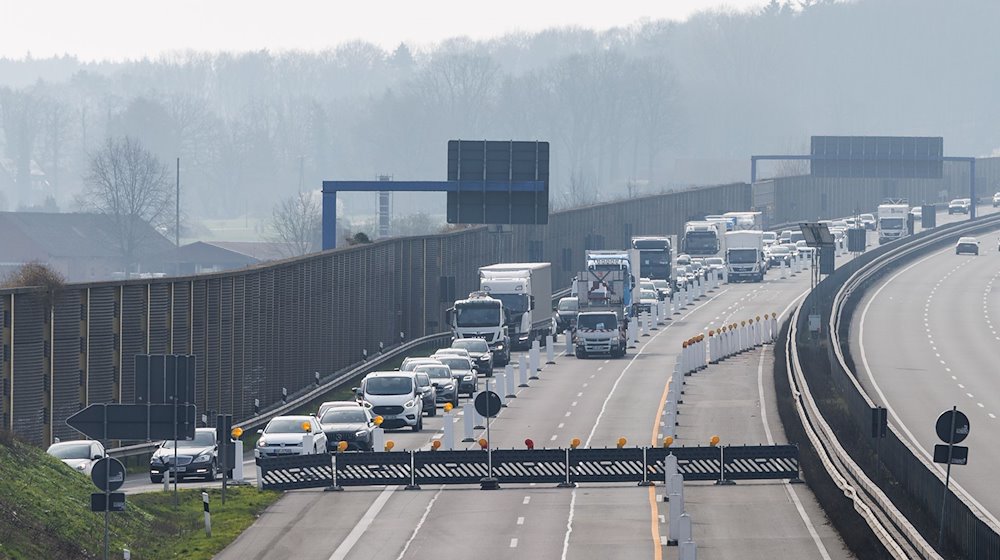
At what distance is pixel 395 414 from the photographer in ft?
181

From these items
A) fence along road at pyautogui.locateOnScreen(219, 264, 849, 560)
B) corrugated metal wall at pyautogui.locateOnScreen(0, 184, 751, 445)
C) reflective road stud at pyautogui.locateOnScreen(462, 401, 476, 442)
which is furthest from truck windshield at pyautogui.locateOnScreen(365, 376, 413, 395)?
corrugated metal wall at pyautogui.locateOnScreen(0, 184, 751, 445)

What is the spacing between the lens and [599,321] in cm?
7938

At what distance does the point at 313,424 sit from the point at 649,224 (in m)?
92.3

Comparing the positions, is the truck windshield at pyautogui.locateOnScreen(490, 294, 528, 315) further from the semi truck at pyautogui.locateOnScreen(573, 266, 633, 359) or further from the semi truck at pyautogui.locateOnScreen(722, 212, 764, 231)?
the semi truck at pyautogui.locateOnScreen(722, 212, 764, 231)

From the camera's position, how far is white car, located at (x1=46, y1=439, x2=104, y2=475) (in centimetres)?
4206

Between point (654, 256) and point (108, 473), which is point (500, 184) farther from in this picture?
point (108, 473)

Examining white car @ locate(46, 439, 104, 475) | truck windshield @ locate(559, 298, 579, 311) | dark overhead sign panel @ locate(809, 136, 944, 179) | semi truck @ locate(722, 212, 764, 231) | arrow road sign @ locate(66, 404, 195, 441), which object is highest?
dark overhead sign panel @ locate(809, 136, 944, 179)

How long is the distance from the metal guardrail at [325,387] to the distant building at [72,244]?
3342 inches

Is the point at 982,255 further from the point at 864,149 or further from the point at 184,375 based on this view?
the point at 184,375

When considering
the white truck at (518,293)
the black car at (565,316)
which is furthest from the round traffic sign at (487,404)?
the black car at (565,316)

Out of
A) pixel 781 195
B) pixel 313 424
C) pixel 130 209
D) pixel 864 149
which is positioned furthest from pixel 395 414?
pixel 130 209

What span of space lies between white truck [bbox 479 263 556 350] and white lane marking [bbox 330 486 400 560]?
3459cm

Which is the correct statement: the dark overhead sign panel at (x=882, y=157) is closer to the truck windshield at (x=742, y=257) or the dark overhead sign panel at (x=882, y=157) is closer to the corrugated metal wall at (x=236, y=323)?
the truck windshield at (x=742, y=257)

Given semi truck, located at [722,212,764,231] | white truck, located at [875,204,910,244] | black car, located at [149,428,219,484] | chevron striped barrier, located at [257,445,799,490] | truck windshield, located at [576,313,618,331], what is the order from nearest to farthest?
1. chevron striped barrier, located at [257,445,799,490]
2. black car, located at [149,428,219,484]
3. truck windshield, located at [576,313,618,331]
4. semi truck, located at [722,212,764,231]
5. white truck, located at [875,204,910,244]
